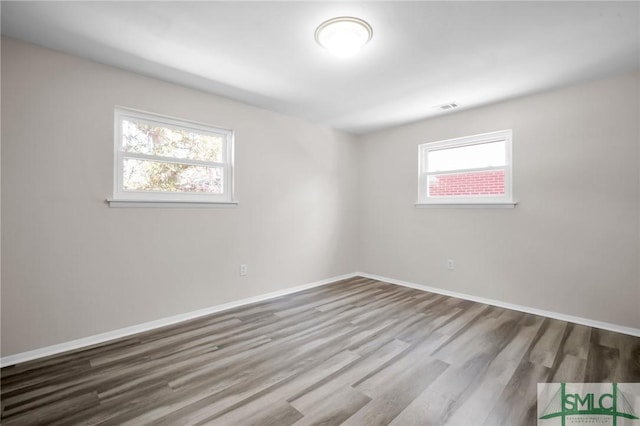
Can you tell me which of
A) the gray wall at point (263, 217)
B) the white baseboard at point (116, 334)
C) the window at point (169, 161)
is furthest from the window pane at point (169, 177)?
the white baseboard at point (116, 334)

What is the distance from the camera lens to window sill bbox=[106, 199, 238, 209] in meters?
2.54

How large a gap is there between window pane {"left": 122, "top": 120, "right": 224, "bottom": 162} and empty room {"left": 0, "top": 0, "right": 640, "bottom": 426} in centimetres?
2

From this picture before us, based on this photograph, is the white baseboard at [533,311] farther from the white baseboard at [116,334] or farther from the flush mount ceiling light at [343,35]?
the flush mount ceiling light at [343,35]

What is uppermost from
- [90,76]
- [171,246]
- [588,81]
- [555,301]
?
[588,81]

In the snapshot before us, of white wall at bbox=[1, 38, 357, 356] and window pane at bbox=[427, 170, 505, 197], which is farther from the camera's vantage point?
window pane at bbox=[427, 170, 505, 197]

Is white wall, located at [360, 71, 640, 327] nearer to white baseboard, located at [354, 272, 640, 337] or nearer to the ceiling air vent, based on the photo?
white baseboard, located at [354, 272, 640, 337]

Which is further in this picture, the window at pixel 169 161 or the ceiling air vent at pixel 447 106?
the ceiling air vent at pixel 447 106

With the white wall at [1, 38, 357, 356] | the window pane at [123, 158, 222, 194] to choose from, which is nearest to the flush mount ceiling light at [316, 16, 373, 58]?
the white wall at [1, 38, 357, 356]

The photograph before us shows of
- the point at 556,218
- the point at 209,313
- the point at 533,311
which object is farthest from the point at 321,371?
the point at 556,218

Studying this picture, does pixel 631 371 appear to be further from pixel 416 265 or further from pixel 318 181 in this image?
pixel 318 181

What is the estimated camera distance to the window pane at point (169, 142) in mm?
2688

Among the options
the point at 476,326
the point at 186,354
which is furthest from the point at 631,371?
the point at 186,354

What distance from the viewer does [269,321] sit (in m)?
2.88

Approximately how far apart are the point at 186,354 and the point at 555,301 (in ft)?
12.0
